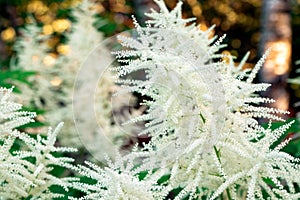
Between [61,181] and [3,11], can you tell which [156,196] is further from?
[3,11]

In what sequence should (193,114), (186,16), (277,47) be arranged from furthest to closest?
(186,16)
(277,47)
(193,114)

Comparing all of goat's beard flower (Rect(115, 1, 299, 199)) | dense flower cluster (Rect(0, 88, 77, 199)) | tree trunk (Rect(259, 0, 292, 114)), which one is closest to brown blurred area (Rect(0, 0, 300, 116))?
tree trunk (Rect(259, 0, 292, 114))

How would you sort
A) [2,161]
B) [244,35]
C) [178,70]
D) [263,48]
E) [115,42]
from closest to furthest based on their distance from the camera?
[178,70] < [2,161] < [263,48] < [115,42] < [244,35]

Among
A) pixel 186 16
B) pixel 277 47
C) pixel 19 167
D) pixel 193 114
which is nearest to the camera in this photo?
pixel 193 114

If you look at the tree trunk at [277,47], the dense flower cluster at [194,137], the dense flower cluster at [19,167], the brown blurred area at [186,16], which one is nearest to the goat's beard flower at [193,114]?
the dense flower cluster at [194,137]

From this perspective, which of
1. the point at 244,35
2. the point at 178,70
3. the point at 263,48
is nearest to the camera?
the point at 178,70

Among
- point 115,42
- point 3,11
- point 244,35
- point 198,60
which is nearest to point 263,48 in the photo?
point 115,42

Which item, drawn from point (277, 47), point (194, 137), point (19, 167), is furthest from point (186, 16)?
point (194, 137)

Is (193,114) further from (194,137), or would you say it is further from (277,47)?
(277,47)

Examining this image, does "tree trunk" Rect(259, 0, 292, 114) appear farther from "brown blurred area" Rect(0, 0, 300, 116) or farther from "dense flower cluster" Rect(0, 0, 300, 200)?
Result: "brown blurred area" Rect(0, 0, 300, 116)
